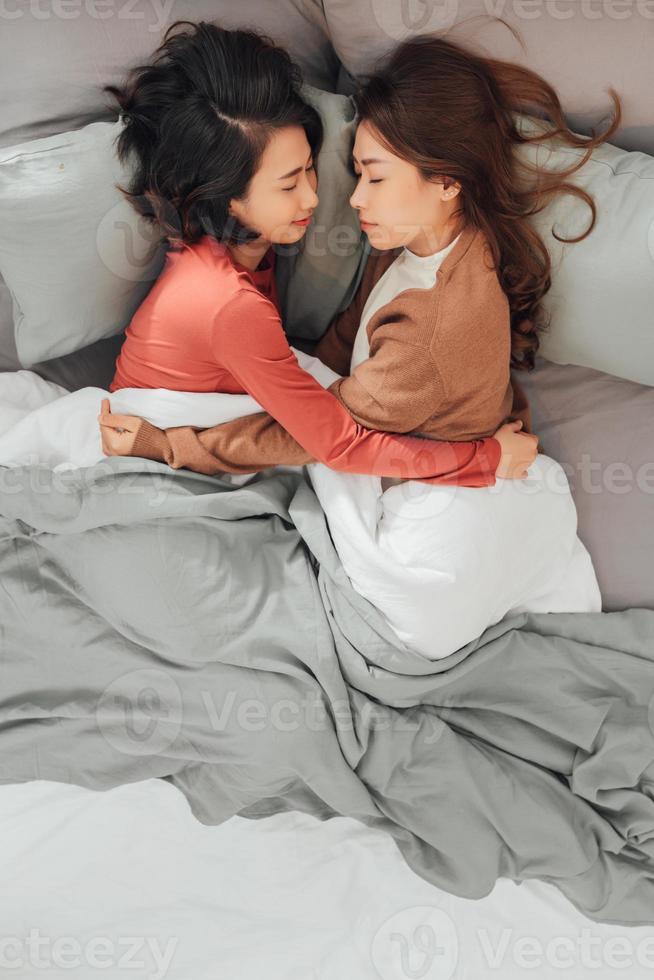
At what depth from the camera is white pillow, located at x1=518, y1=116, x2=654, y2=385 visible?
101 centimetres

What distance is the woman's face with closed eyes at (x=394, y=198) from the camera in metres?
0.96

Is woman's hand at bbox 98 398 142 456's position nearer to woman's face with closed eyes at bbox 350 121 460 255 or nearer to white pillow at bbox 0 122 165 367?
white pillow at bbox 0 122 165 367

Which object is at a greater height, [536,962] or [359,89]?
[359,89]

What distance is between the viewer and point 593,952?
43.7 inches

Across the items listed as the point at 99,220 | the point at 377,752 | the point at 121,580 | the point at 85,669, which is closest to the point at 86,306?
the point at 99,220

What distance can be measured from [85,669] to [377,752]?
0.39m

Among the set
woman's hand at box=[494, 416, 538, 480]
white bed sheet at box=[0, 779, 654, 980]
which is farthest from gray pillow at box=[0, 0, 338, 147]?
white bed sheet at box=[0, 779, 654, 980]

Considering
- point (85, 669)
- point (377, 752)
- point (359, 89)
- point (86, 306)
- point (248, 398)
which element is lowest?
point (377, 752)

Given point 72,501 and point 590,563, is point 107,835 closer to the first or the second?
point 72,501

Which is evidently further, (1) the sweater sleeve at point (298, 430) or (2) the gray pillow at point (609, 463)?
(2) the gray pillow at point (609, 463)

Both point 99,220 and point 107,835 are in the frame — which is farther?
point 107,835

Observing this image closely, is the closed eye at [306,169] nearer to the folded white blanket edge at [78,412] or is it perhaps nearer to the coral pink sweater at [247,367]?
the coral pink sweater at [247,367]

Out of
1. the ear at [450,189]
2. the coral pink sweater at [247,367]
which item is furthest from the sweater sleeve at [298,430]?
the ear at [450,189]

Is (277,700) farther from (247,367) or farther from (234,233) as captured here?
(234,233)
